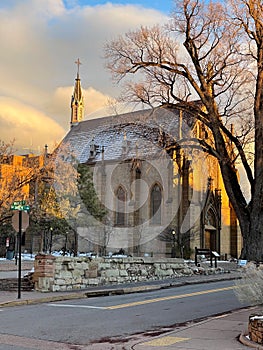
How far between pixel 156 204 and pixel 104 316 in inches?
1644

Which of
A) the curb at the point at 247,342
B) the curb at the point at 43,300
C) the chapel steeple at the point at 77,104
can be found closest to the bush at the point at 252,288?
the curb at the point at 247,342

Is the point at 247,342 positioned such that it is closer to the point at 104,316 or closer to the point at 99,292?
the point at 104,316

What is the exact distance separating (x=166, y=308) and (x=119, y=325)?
10.2ft

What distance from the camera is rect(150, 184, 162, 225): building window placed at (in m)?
54.0

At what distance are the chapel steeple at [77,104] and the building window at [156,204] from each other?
2384cm

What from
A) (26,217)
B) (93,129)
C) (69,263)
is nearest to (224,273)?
(69,263)

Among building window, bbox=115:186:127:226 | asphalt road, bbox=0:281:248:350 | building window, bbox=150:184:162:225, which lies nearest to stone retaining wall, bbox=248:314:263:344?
asphalt road, bbox=0:281:248:350

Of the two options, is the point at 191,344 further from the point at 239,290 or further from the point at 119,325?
the point at 119,325

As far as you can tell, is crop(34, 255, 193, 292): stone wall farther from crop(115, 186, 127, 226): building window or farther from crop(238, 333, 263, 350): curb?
crop(115, 186, 127, 226): building window

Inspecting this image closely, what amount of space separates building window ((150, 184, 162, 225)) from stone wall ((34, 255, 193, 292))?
29220mm

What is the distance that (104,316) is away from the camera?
12953mm

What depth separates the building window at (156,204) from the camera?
177ft

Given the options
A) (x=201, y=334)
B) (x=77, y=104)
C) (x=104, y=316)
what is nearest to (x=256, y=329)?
(x=201, y=334)

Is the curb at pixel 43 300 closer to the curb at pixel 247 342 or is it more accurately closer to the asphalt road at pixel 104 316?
the asphalt road at pixel 104 316
